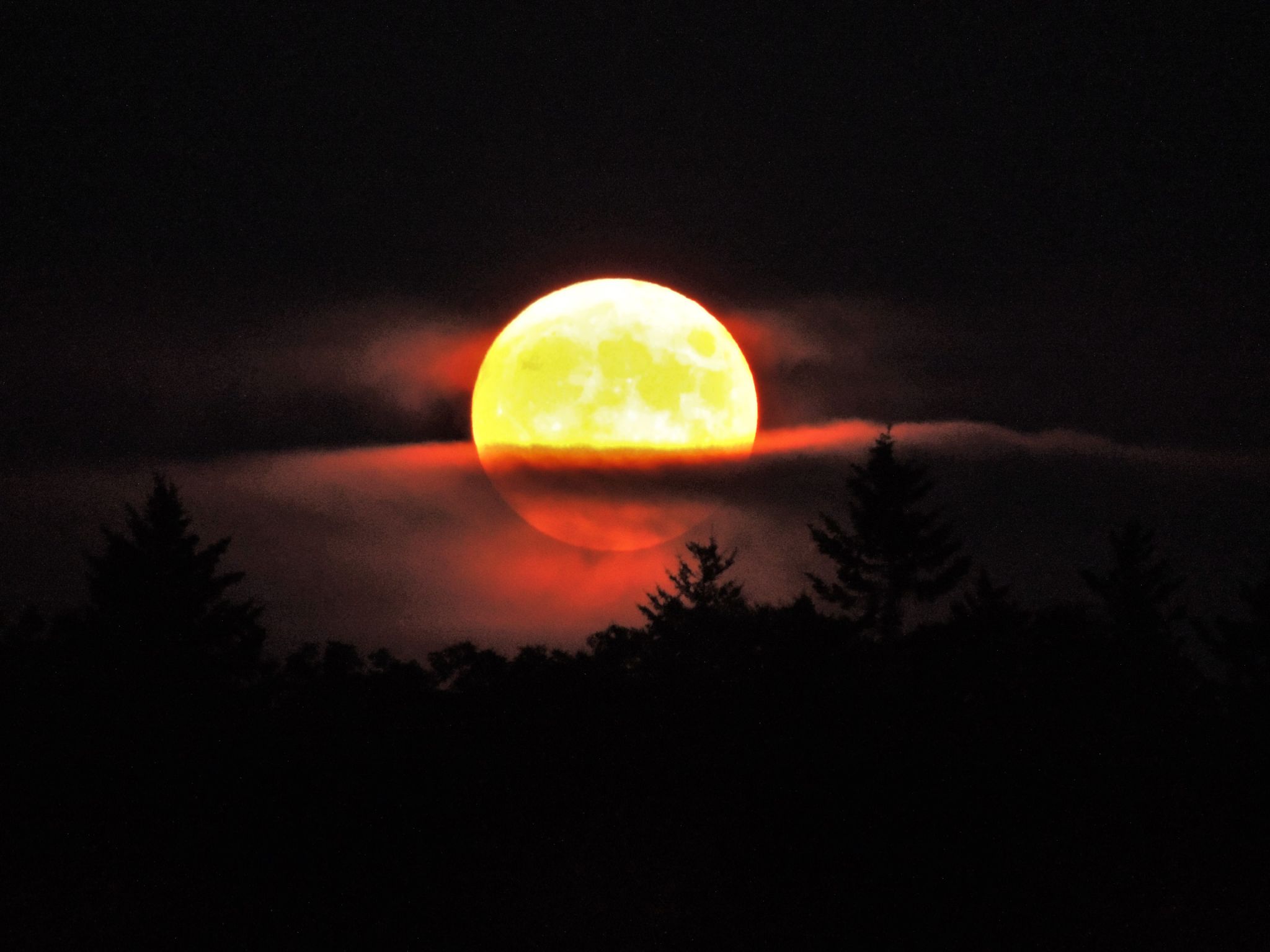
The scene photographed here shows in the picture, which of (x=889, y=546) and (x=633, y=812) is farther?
(x=889, y=546)

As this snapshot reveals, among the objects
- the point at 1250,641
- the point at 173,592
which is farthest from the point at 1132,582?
the point at 173,592

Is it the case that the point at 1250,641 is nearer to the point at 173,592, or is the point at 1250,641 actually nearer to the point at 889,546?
the point at 889,546

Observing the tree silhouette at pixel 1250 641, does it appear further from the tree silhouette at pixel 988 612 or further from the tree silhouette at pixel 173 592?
the tree silhouette at pixel 173 592

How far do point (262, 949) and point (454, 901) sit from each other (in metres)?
2.34

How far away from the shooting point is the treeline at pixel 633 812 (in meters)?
14.7

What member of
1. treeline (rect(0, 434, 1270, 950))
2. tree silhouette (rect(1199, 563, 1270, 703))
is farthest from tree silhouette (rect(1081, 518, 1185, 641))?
treeline (rect(0, 434, 1270, 950))

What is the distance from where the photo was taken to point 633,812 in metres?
15.9

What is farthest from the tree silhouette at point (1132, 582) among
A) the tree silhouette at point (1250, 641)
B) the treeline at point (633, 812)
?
the treeline at point (633, 812)

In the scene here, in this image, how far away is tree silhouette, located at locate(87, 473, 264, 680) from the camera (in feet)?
134

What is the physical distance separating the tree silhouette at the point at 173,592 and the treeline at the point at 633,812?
21.7 metres

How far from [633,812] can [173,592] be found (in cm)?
3162

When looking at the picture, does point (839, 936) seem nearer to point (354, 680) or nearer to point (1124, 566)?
point (354, 680)

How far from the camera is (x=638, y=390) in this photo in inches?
1842

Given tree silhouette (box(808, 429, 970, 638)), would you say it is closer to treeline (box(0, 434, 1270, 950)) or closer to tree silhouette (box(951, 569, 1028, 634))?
tree silhouette (box(951, 569, 1028, 634))
